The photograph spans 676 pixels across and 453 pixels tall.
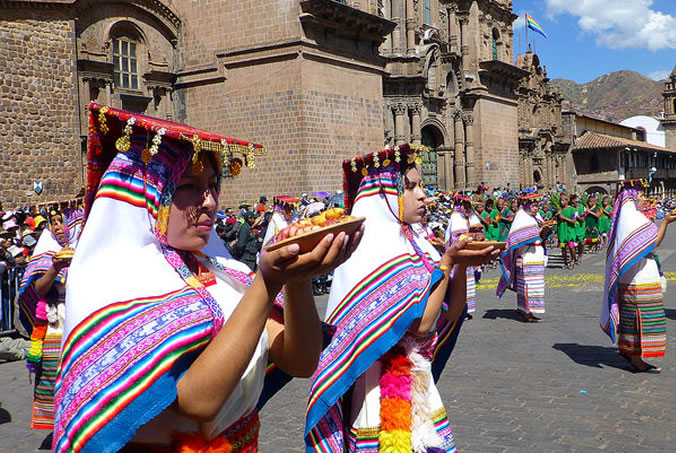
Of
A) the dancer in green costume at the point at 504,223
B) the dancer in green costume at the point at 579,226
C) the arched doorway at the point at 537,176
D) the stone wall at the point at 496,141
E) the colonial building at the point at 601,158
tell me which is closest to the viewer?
the dancer in green costume at the point at 504,223

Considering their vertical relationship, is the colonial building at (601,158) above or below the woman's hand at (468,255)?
above

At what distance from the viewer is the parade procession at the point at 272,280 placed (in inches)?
81.0

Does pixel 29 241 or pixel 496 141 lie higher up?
pixel 496 141

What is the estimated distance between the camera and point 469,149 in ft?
120

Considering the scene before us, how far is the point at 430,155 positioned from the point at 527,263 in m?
23.8

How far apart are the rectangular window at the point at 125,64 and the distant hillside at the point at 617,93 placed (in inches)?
5316

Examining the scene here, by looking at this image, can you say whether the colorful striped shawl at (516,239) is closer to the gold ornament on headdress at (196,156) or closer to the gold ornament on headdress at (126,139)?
the gold ornament on headdress at (196,156)

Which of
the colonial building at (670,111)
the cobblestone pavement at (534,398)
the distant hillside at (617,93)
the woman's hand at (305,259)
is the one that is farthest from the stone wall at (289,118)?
the distant hillside at (617,93)

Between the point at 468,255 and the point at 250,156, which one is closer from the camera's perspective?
the point at 250,156

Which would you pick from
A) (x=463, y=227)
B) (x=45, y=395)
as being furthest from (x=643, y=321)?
(x=45, y=395)

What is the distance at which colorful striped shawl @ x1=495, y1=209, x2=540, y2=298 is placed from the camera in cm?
Result: 1185

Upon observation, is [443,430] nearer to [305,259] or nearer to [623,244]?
[305,259]

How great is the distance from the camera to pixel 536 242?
11836mm

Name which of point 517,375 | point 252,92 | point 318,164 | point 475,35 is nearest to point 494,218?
point 318,164
